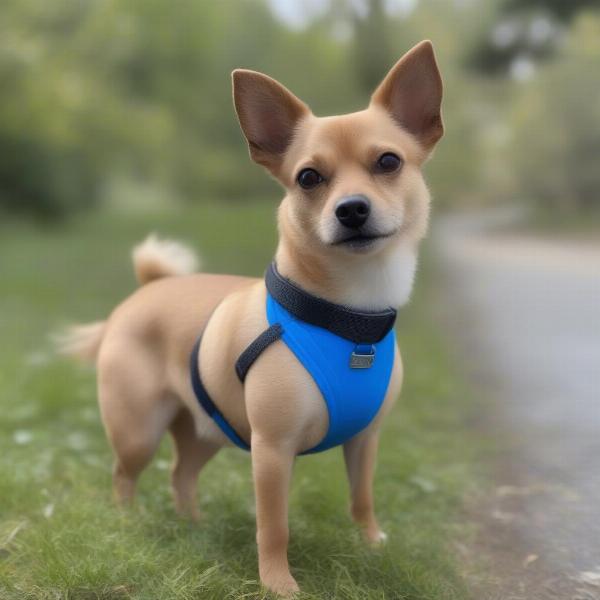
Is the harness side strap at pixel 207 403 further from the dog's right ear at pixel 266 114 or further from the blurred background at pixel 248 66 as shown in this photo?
the blurred background at pixel 248 66

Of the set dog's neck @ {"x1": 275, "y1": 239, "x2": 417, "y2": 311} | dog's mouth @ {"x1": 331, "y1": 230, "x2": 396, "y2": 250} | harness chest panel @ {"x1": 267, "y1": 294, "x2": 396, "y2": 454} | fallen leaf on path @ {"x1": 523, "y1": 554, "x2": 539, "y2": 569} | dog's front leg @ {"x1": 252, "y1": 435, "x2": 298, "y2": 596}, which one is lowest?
fallen leaf on path @ {"x1": 523, "y1": 554, "x2": 539, "y2": 569}

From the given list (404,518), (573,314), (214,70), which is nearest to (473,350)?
(573,314)

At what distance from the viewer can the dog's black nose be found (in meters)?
2.46

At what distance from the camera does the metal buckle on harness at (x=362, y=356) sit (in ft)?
8.68

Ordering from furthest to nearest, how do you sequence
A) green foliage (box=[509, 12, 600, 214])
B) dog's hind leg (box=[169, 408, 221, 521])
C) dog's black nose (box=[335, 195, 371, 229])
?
green foliage (box=[509, 12, 600, 214]), dog's hind leg (box=[169, 408, 221, 521]), dog's black nose (box=[335, 195, 371, 229])

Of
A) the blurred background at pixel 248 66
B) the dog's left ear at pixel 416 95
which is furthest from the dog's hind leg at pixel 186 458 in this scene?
the blurred background at pixel 248 66

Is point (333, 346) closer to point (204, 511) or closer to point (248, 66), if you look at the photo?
point (204, 511)

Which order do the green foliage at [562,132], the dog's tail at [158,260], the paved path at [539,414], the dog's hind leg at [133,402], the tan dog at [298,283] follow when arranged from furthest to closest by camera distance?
the green foliage at [562,132]
the dog's tail at [158,260]
the dog's hind leg at [133,402]
the paved path at [539,414]
the tan dog at [298,283]

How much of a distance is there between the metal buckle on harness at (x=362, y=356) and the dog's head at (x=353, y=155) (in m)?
0.33

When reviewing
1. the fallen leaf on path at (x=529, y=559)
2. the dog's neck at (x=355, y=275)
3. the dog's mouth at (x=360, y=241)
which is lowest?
the fallen leaf on path at (x=529, y=559)

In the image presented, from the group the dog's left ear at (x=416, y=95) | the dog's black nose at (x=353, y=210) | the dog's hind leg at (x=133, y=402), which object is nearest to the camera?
the dog's black nose at (x=353, y=210)

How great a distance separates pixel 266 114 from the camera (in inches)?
111

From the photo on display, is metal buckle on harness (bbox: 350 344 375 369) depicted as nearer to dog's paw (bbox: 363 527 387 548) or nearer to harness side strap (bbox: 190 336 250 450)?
harness side strap (bbox: 190 336 250 450)

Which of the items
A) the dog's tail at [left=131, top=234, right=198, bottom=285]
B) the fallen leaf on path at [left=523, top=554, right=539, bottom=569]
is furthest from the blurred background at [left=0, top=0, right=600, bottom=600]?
the dog's tail at [left=131, top=234, right=198, bottom=285]
